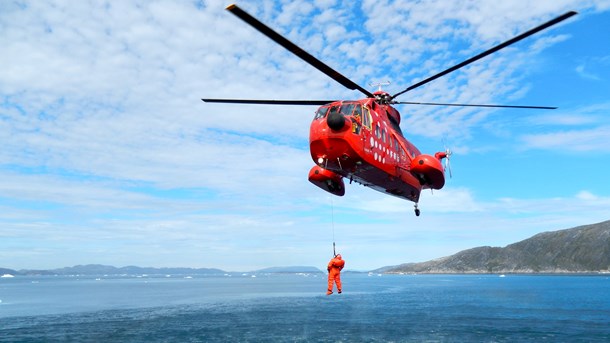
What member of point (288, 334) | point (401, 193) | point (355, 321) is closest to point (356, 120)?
point (401, 193)

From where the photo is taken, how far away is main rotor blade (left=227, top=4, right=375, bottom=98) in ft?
31.3

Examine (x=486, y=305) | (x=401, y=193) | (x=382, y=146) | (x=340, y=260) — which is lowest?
(x=486, y=305)

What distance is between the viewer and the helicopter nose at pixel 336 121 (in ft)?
51.2

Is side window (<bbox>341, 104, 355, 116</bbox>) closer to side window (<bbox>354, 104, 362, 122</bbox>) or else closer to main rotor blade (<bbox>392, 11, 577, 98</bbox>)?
side window (<bbox>354, 104, 362, 122</bbox>)

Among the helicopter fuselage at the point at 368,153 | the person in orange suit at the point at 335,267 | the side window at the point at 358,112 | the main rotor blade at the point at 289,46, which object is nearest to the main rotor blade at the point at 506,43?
the side window at the point at 358,112

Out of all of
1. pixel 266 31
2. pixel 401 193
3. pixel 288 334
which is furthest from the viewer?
pixel 288 334

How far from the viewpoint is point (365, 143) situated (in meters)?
16.8

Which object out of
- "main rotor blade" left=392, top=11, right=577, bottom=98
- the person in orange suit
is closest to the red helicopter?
"main rotor blade" left=392, top=11, right=577, bottom=98

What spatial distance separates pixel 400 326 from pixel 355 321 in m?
8.11

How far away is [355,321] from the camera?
217ft

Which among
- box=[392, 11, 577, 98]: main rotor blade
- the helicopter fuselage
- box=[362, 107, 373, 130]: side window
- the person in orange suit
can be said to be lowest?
the person in orange suit

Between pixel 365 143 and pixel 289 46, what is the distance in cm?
648

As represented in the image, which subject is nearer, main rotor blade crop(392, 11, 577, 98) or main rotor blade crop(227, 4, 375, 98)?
main rotor blade crop(227, 4, 375, 98)

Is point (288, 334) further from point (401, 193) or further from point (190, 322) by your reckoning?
point (401, 193)
